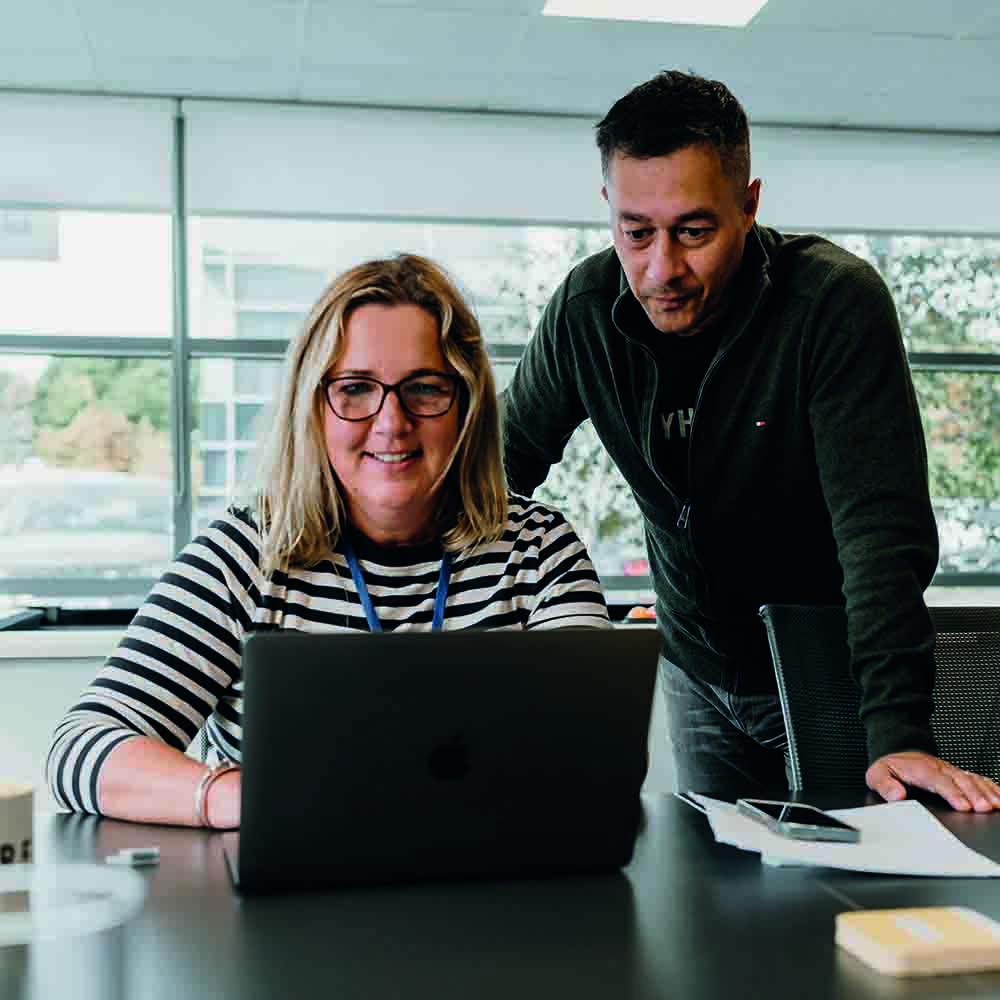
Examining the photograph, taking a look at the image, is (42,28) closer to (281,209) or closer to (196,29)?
(196,29)

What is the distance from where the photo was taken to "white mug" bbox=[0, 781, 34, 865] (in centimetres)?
96

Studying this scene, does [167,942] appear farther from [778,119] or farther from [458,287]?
[778,119]

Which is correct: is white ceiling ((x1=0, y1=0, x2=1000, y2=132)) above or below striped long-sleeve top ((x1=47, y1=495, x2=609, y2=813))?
above

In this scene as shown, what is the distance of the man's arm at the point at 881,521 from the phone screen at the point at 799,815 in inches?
7.8

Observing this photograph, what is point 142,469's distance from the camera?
484 cm

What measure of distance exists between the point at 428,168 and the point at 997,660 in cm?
377

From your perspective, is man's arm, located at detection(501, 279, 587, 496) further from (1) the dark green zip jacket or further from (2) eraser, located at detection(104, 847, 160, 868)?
(2) eraser, located at detection(104, 847, 160, 868)

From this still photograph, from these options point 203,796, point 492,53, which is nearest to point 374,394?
point 203,796

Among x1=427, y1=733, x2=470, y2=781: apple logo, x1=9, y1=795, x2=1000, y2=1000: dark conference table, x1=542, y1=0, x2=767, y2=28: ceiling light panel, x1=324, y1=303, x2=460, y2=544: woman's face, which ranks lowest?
x1=9, y1=795, x2=1000, y2=1000: dark conference table

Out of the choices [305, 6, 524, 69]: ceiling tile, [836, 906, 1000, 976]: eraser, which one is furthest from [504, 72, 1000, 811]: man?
[305, 6, 524, 69]: ceiling tile

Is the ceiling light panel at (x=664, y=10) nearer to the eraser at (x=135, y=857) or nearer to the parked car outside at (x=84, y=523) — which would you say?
the parked car outside at (x=84, y=523)

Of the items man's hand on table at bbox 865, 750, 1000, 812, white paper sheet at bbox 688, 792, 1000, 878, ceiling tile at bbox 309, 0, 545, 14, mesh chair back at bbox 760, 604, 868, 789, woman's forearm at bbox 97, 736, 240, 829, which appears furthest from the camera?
ceiling tile at bbox 309, 0, 545, 14

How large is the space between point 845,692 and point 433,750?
0.80 metres

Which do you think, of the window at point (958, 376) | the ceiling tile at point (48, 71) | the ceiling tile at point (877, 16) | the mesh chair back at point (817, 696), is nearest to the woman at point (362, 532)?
the mesh chair back at point (817, 696)
